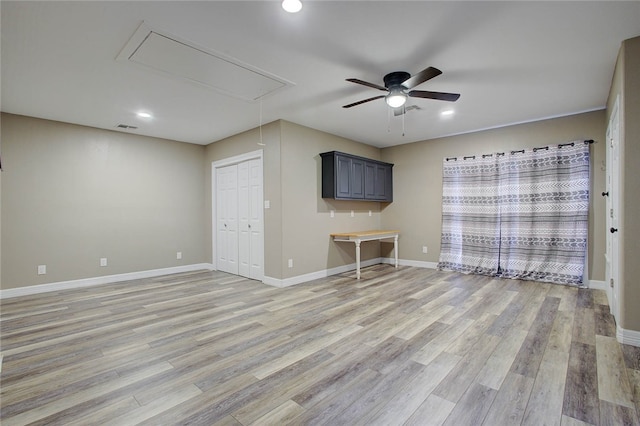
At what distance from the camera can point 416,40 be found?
248cm

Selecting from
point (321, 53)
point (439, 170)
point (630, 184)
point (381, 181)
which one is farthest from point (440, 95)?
point (381, 181)

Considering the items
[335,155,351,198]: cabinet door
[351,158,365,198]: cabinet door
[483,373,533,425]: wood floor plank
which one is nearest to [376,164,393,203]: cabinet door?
[351,158,365,198]: cabinet door

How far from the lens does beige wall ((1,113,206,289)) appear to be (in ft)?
A: 13.7

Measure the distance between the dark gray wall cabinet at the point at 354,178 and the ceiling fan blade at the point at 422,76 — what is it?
2260mm

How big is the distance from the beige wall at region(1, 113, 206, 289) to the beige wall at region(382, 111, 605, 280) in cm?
421

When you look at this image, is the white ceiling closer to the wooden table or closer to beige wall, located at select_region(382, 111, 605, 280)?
beige wall, located at select_region(382, 111, 605, 280)

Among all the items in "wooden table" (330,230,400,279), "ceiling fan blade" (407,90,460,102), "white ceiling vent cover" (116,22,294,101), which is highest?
"white ceiling vent cover" (116,22,294,101)

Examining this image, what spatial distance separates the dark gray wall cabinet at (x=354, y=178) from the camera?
5.05 metres

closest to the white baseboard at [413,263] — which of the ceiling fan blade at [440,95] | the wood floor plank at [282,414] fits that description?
the ceiling fan blade at [440,95]

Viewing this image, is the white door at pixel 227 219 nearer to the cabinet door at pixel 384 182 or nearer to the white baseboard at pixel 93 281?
the white baseboard at pixel 93 281

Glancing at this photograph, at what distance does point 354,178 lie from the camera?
213 inches

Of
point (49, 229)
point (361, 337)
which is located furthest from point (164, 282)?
point (361, 337)

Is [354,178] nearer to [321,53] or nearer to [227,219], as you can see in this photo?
[227,219]

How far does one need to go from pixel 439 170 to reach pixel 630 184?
10.9 feet
